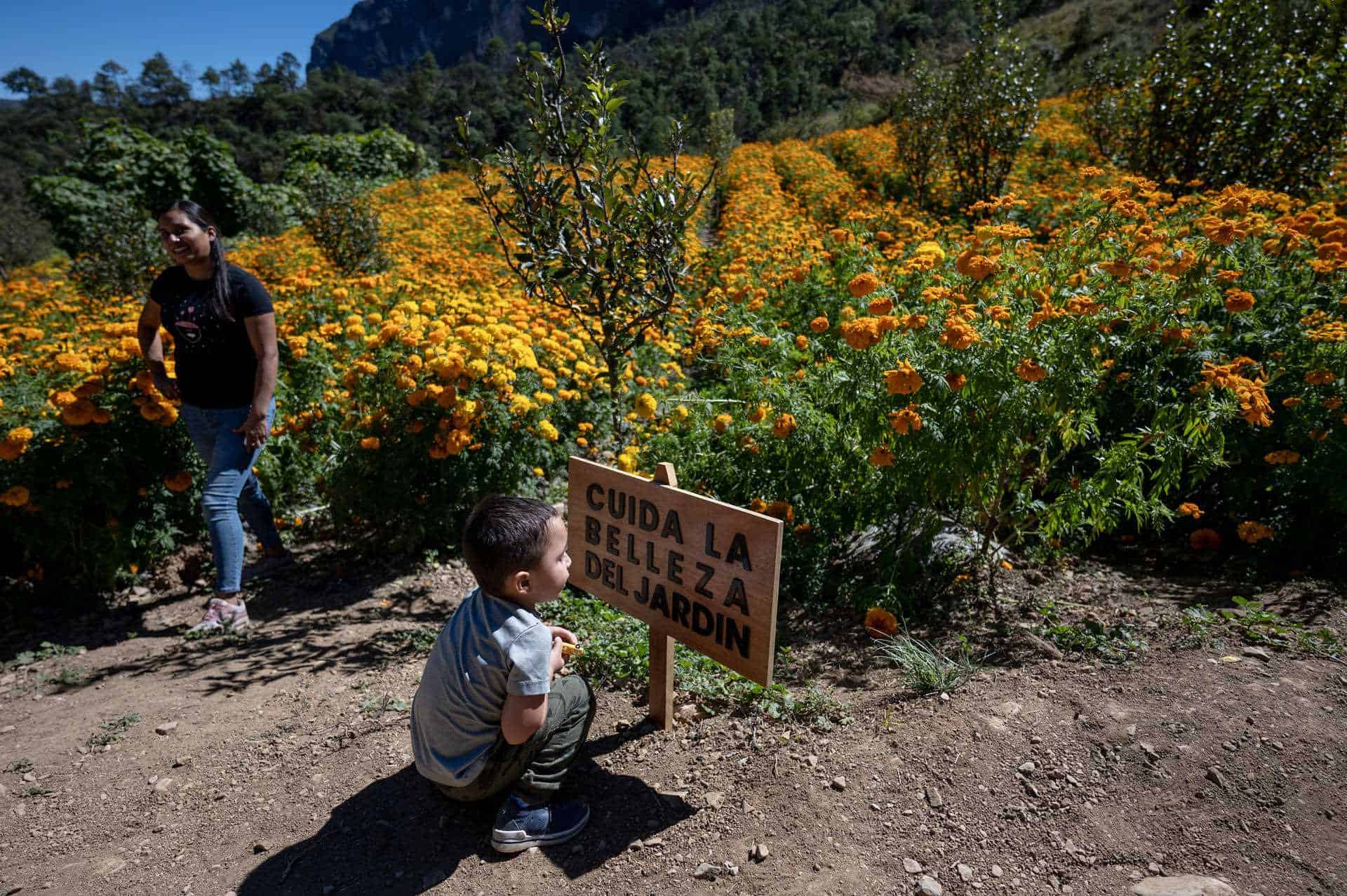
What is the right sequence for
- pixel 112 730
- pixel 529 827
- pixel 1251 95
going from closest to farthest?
pixel 529 827 < pixel 112 730 < pixel 1251 95

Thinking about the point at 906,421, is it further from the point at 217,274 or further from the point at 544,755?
the point at 217,274

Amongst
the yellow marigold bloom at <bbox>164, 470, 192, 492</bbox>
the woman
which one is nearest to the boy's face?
the woman

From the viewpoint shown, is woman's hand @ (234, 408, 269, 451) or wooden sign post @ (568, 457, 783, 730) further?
woman's hand @ (234, 408, 269, 451)

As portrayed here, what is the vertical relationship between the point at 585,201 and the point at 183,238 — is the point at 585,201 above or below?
above

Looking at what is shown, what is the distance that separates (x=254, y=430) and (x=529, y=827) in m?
→ 2.35

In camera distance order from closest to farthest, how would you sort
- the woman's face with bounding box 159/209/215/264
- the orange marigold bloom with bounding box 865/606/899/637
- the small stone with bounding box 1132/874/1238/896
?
the small stone with bounding box 1132/874/1238/896 → the orange marigold bloom with bounding box 865/606/899/637 → the woman's face with bounding box 159/209/215/264

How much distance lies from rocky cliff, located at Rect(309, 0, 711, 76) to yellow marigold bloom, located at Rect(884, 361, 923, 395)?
82493 mm

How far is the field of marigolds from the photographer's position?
2.71 metres

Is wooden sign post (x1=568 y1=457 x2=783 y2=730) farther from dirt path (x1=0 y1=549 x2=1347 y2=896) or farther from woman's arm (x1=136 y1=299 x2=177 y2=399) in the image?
woman's arm (x1=136 y1=299 x2=177 y2=399)

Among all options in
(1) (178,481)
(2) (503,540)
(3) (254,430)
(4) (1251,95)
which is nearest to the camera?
(2) (503,540)

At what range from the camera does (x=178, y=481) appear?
11.9 ft

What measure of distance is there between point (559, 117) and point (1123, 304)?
2.75 m

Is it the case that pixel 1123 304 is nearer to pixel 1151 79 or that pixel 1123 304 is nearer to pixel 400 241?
pixel 1151 79

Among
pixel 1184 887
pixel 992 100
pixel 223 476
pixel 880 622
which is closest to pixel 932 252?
pixel 880 622
